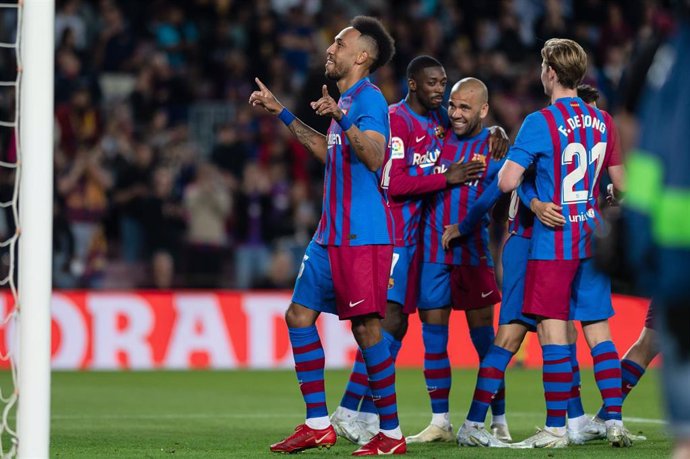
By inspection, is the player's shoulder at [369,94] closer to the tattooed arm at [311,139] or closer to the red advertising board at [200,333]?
the tattooed arm at [311,139]

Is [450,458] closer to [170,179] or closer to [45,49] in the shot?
[45,49]

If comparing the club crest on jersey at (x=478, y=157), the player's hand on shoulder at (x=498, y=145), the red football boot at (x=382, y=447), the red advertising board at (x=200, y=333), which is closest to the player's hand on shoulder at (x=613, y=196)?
the player's hand on shoulder at (x=498, y=145)

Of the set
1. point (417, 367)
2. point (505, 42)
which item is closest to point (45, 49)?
point (417, 367)

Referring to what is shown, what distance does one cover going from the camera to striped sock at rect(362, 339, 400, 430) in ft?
20.6

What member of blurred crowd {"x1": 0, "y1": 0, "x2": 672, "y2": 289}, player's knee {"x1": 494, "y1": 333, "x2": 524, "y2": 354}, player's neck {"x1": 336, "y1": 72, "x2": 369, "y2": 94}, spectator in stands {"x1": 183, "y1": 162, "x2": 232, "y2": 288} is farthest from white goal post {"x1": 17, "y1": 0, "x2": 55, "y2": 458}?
spectator in stands {"x1": 183, "y1": 162, "x2": 232, "y2": 288}

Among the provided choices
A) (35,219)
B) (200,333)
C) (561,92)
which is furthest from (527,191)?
(200,333)

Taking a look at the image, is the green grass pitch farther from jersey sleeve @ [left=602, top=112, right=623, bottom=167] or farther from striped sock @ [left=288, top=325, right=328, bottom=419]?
jersey sleeve @ [left=602, top=112, right=623, bottom=167]

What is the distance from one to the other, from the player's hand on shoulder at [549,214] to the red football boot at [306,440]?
1.65 m

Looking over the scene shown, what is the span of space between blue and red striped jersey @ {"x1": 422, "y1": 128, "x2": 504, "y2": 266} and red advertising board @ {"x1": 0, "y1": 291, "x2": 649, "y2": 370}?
6.24 metres

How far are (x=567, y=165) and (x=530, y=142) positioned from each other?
0.27 meters

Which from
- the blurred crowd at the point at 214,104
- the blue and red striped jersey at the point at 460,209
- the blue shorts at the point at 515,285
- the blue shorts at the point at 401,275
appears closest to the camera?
the blue shorts at the point at 515,285

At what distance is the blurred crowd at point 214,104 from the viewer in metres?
14.5

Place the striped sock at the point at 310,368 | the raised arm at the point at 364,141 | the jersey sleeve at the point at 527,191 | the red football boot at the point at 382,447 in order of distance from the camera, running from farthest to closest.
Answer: the jersey sleeve at the point at 527,191
the striped sock at the point at 310,368
the red football boot at the point at 382,447
the raised arm at the point at 364,141

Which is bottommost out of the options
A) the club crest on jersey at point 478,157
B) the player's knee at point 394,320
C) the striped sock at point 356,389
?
the striped sock at point 356,389
